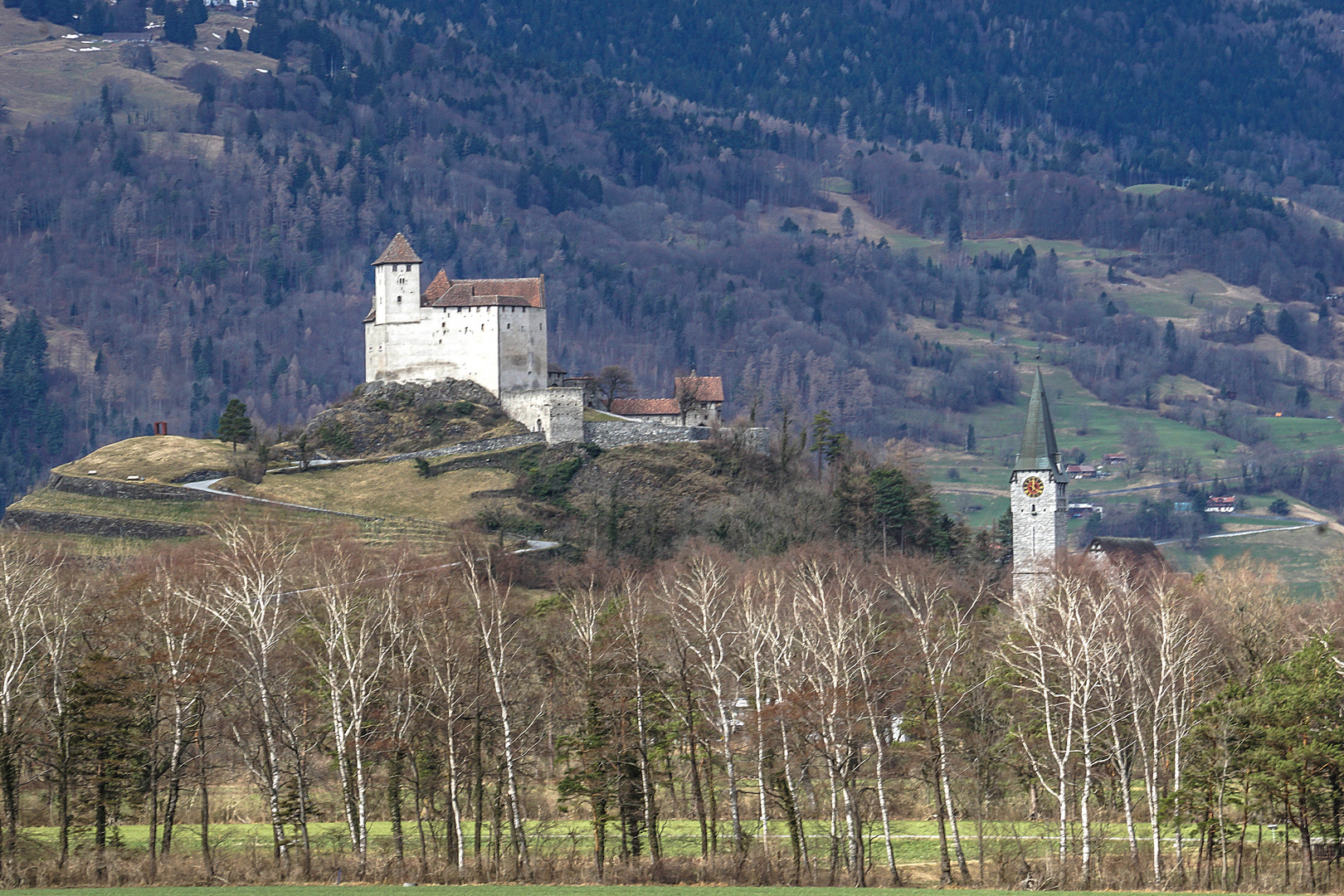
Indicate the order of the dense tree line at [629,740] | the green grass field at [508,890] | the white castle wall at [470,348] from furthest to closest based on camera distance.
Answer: the white castle wall at [470,348]
the dense tree line at [629,740]
the green grass field at [508,890]

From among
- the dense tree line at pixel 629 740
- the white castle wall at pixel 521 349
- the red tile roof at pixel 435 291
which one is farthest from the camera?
the red tile roof at pixel 435 291

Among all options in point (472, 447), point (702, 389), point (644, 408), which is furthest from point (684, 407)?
point (472, 447)

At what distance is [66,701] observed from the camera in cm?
5303

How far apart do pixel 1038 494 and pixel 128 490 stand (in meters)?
55.2

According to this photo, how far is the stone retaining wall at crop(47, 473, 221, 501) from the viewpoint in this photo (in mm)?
107750

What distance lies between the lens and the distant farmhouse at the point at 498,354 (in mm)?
115875

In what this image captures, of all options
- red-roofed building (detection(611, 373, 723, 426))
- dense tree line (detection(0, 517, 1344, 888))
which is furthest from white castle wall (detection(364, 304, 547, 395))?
dense tree line (detection(0, 517, 1344, 888))

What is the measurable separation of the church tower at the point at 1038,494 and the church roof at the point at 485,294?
3163 centimetres

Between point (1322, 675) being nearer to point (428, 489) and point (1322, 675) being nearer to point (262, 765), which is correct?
point (262, 765)

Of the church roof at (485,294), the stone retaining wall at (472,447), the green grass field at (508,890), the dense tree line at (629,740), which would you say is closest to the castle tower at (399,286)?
the church roof at (485,294)

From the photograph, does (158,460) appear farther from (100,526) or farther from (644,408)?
(644,408)

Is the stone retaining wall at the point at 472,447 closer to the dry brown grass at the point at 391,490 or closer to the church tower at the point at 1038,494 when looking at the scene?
the dry brown grass at the point at 391,490

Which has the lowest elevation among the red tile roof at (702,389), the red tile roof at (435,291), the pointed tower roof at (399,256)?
the red tile roof at (702,389)

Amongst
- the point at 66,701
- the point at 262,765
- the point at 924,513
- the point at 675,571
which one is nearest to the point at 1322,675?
the point at 262,765
